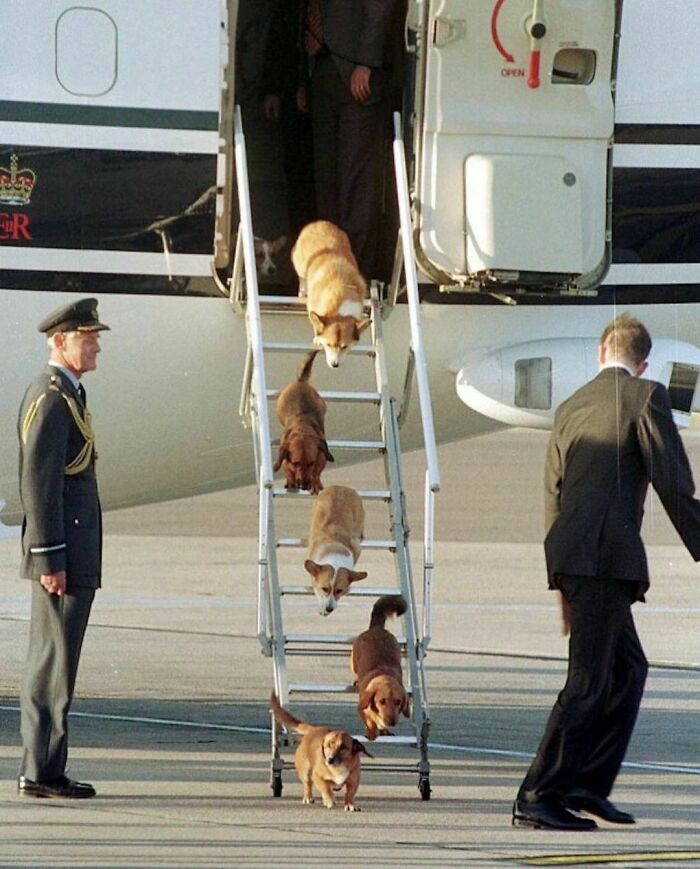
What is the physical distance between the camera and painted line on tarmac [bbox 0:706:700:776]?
29.0 ft

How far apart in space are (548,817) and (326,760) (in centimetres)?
87

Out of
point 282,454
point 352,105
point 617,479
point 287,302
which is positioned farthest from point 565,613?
point 352,105

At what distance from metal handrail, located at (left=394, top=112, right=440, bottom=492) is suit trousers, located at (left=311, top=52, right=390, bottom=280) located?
0.77 ft

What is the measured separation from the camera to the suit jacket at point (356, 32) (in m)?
8.96

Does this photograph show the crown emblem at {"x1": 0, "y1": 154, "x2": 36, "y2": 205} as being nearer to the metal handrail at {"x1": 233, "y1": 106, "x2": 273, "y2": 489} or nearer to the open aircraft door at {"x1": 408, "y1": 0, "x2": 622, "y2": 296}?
the metal handrail at {"x1": 233, "y1": 106, "x2": 273, "y2": 489}

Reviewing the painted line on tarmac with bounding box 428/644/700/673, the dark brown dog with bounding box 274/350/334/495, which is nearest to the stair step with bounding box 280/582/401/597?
the dark brown dog with bounding box 274/350/334/495

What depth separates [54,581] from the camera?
7.53 meters

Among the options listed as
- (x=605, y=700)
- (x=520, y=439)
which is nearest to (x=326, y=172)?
(x=605, y=700)

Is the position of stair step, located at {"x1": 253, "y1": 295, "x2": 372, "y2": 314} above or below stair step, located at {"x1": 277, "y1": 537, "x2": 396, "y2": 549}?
above

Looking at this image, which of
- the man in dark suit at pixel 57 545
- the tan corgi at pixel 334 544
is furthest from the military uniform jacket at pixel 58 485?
the tan corgi at pixel 334 544

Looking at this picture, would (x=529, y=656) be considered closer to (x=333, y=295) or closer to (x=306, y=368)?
(x=306, y=368)

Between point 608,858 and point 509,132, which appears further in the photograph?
point 509,132

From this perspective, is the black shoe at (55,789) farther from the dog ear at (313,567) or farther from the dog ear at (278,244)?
the dog ear at (278,244)

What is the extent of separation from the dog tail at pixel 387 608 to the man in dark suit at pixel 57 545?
1273mm
